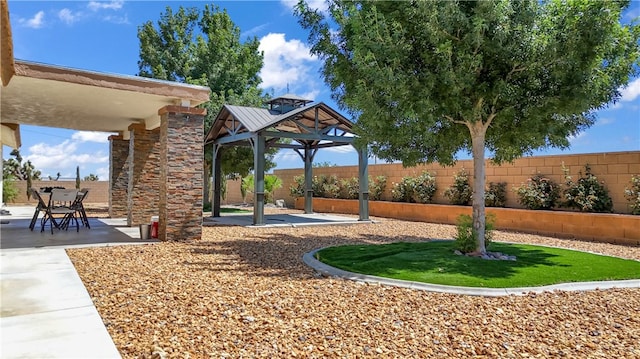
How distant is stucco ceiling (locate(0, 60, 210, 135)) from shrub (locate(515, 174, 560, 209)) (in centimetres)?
959

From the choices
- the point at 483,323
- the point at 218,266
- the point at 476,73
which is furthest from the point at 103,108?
the point at 483,323

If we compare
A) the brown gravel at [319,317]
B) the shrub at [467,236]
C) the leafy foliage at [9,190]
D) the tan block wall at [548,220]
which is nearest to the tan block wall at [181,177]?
the brown gravel at [319,317]

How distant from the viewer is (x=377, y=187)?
57.8 ft

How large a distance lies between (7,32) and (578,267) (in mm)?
8332

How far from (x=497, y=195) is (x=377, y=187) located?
17.5ft

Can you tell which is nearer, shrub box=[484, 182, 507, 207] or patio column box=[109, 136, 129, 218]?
shrub box=[484, 182, 507, 207]

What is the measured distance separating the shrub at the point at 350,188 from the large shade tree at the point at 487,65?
10580 millimetres

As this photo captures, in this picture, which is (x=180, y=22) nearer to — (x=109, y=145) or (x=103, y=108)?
(x=109, y=145)

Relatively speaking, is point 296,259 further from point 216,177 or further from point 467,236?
point 216,177

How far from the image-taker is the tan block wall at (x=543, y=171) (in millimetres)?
10641

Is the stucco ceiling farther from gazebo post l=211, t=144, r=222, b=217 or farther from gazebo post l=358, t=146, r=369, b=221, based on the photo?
gazebo post l=358, t=146, r=369, b=221

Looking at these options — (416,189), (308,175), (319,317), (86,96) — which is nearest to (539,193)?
(416,189)

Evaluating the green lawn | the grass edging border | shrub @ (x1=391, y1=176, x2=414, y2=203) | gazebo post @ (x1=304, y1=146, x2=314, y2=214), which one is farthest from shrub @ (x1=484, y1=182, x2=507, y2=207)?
the grass edging border

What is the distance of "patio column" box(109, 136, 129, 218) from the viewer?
14.1m
